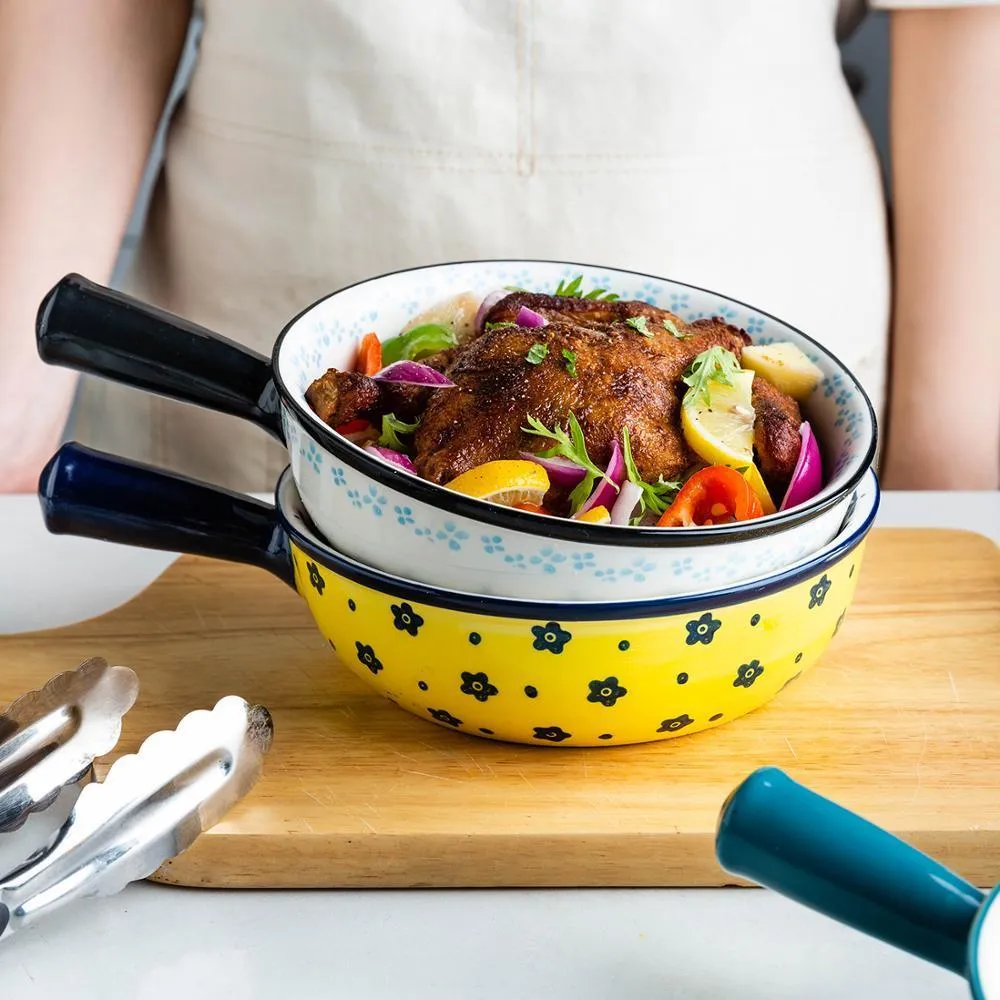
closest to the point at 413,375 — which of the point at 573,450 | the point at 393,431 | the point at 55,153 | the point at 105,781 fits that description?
the point at 393,431

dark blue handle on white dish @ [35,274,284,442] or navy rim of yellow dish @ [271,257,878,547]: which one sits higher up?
dark blue handle on white dish @ [35,274,284,442]

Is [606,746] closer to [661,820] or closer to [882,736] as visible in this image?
[661,820]

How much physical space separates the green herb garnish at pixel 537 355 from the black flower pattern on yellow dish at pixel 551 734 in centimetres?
27

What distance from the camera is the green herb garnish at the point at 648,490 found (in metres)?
0.90

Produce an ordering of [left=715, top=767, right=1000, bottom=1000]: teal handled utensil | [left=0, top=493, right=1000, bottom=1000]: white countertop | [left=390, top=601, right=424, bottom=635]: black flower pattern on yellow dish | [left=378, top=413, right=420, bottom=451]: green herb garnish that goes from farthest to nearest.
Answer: [left=378, top=413, right=420, bottom=451]: green herb garnish < [left=390, top=601, right=424, bottom=635]: black flower pattern on yellow dish < [left=0, top=493, right=1000, bottom=1000]: white countertop < [left=715, top=767, right=1000, bottom=1000]: teal handled utensil

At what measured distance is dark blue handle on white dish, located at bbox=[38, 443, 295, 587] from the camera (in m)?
1.01

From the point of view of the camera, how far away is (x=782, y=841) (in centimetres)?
62

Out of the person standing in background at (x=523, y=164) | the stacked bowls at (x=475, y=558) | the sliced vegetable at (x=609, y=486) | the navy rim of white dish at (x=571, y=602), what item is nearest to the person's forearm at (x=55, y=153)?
the person standing in background at (x=523, y=164)

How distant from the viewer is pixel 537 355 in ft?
3.12

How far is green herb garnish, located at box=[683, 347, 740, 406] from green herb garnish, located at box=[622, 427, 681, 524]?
0.27 feet

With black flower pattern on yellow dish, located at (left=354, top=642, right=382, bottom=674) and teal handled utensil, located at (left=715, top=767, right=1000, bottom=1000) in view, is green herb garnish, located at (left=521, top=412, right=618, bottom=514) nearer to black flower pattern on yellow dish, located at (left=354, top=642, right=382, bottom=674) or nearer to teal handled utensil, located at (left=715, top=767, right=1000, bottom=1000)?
black flower pattern on yellow dish, located at (left=354, top=642, right=382, bottom=674)

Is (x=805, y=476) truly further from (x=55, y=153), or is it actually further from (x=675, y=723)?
(x=55, y=153)

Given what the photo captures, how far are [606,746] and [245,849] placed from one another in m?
0.28

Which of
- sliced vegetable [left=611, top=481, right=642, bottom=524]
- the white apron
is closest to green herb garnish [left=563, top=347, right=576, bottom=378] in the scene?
sliced vegetable [left=611, top=481, right=642, bottom=524]
